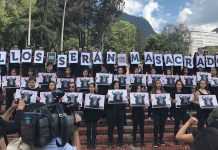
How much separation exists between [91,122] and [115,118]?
0.66 metres

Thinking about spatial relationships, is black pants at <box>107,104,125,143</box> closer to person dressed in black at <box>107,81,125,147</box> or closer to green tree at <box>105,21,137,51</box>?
person dressed in black at <box>107,81,125,147</box>

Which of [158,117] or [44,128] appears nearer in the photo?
[44,128]

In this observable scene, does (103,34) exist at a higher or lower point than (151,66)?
higher

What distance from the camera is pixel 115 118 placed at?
11414mm

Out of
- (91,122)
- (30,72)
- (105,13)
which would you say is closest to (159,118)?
(91,122)

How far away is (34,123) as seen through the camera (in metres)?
2.97

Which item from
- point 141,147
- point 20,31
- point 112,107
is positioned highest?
point 20,31

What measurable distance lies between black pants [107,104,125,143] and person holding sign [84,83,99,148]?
1.20 ft

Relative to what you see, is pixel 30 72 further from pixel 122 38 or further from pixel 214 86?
pixel 122 38

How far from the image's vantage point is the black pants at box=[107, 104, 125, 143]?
1137 cm

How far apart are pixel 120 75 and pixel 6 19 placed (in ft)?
114

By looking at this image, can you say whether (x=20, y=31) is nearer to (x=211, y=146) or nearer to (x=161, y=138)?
(x=161, y=138)

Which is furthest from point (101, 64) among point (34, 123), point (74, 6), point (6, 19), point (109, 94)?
point (74, 6)

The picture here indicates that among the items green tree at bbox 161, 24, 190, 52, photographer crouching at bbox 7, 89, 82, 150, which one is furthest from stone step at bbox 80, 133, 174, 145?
green tree at bbox 161, 24, 190, 52
